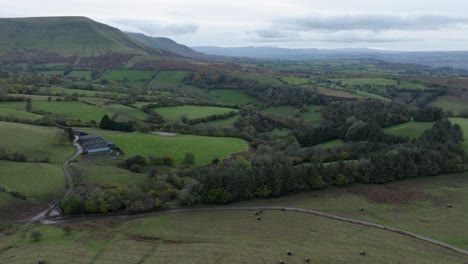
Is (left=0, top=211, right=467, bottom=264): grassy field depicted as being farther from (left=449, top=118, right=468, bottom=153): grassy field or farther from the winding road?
(left=449, top=118, right=468, bottom=153): grassy field

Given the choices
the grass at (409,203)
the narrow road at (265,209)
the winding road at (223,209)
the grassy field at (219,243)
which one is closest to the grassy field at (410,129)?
the grass at (409,203)

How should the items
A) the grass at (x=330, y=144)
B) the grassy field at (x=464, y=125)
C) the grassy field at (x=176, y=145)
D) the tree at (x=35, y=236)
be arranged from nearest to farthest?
the tree at (x=35, y=236) → the grassy field at (x=176, y=145) → the grassy field at (x=464, y=125) → the grass at (x=330, y=144)

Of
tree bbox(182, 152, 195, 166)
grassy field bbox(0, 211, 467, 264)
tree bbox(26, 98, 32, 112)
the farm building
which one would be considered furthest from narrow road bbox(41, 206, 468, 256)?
tree bbox(26, 98, 32, 112)

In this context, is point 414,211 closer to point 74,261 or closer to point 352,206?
point 352,206

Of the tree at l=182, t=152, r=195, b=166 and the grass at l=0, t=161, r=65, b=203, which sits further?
the tree at l=182, t=152, r=195, b=166

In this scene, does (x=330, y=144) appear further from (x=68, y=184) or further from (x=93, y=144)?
(x=68, y=184)

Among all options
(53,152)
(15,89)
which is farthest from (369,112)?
(15,89)

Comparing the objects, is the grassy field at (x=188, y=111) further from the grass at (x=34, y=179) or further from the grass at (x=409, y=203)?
the grass at (x=409, y=203)
